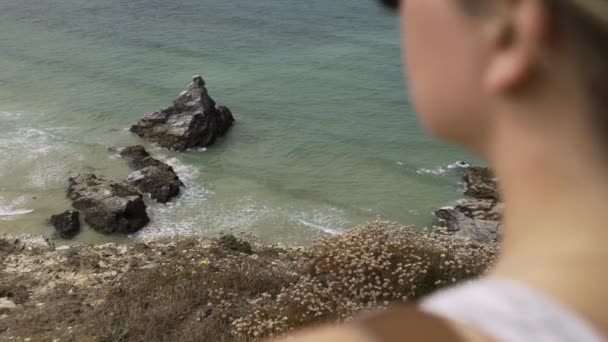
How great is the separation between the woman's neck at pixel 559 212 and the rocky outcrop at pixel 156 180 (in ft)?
49.0

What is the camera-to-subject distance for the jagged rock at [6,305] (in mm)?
9742

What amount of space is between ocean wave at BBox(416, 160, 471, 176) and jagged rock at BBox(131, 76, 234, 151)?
5566 millimetres

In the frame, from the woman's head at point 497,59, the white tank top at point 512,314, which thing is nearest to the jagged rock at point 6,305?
the woman's head at point 497,59

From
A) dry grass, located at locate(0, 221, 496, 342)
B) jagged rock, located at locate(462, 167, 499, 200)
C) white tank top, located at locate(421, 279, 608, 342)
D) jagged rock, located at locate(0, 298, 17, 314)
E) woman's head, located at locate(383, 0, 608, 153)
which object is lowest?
jagged rock, located at locate(462, 167, 499, 200)

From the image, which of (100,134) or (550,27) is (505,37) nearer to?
(550,27)

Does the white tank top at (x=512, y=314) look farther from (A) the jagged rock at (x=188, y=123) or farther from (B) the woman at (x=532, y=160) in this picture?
(A) the jagged rock at (x=188, y=123)

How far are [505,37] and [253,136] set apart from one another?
18.5m

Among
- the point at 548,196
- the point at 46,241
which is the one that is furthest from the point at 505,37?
the point at 46,241

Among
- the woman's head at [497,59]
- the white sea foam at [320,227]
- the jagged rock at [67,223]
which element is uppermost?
the woman's head at [497,59]

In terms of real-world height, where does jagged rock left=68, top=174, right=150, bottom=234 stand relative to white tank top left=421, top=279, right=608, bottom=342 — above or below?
below

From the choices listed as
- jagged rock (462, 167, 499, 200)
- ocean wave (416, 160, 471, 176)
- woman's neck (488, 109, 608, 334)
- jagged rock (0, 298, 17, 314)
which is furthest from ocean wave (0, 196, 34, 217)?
woman's neck (488, 109, 608, 334)

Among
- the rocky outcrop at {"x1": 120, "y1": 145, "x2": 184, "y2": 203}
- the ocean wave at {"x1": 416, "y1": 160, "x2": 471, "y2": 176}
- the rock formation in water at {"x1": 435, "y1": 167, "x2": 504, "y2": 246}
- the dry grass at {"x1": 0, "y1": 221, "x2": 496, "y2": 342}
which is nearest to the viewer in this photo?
the dry grass at {"x1": 0, "y1": 221, "x2": 496, "y2": 342}

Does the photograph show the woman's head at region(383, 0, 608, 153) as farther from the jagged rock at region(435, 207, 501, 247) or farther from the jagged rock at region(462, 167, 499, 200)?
the jagged rock at region(462, 167, 499, 200)

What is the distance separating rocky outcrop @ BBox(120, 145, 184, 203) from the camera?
51.7 feet
